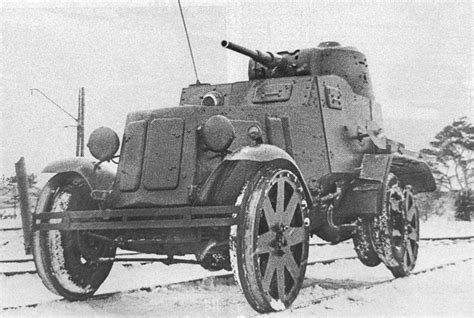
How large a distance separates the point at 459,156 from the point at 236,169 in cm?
1827

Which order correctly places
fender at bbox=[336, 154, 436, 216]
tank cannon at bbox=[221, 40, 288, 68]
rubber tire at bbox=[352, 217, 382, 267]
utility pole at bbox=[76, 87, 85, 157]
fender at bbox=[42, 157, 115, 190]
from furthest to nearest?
utility pole at bbox=[76, 87, 85, 157]
rubber tire at bbox=[352, 217, 382, 267]
fender at bbox=[336, 154, 436, 216]
tank cannon at bbox=[221, 40, 288, 68]
fender at bbox=[42, 157, 115, 190]

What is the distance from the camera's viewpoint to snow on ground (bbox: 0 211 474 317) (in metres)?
6.10

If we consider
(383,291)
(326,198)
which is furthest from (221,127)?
(383,291)

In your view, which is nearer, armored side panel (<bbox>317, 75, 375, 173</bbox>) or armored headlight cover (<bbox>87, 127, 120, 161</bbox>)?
armored headlight cover (<bbox>87, 127, 120, 161</bbox>)

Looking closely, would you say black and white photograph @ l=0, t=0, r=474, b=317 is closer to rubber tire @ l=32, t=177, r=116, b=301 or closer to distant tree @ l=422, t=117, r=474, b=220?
rubber tire @ l=32, t=177, r=116, b=301

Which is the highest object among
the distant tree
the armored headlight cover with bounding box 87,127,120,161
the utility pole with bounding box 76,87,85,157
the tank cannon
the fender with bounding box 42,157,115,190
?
the tank cannon

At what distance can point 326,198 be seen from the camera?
7551 mm

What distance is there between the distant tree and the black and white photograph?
11.4 meters

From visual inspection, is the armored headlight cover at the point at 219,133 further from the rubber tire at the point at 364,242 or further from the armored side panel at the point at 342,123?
the rubber tire at the point at 364,242

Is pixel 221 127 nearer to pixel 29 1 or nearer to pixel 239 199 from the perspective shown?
pixel 239 199

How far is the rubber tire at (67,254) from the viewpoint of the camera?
670 cm

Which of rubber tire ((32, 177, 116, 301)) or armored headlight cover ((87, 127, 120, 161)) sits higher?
armored headlight cover ((87, 127, 120, 161))

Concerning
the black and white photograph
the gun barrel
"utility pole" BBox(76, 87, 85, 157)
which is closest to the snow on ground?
the black and white photograph

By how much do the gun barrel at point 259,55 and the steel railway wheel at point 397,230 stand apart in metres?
1.91
